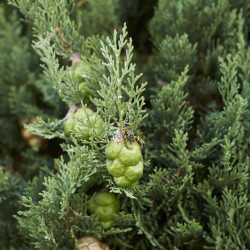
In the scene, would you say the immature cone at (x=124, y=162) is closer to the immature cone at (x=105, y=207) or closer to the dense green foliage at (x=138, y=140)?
the dense green foliage at (x=138, y=140)

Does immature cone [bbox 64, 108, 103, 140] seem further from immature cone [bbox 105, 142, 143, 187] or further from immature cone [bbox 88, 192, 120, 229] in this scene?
immature cone [bbox 88, 192, 120, 229]

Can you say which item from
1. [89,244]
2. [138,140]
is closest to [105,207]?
[89,244]

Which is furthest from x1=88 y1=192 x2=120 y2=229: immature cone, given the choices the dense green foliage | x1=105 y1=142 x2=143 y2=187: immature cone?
x1=105 y1=142 x2=143 y2=187: immature cone

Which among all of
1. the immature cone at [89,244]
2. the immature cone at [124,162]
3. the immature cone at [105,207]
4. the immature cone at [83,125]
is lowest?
the immature cone at [89,244]

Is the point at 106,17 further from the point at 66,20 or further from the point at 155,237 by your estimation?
the point at 155,237

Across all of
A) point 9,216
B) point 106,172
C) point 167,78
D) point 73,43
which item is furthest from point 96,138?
point 9,216

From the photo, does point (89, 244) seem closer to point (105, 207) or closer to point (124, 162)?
point (105, 207)

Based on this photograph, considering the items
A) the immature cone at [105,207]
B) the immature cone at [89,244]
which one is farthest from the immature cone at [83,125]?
Answer: the immature cone at [89,244]
